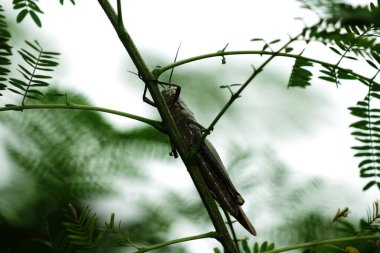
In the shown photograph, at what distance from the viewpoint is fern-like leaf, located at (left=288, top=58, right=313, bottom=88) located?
1.74m

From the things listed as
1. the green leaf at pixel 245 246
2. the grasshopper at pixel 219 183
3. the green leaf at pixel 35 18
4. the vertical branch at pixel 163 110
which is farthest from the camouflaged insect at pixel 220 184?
the green leaf at pixel 35 18

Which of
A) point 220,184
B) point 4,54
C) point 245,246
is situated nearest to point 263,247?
point 245,246

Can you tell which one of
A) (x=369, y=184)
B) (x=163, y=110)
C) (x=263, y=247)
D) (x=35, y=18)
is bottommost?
(x=263, y=247)

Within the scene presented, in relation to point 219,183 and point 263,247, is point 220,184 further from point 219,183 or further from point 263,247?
point 263,247

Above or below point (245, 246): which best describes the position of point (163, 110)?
above

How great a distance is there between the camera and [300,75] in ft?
5.79

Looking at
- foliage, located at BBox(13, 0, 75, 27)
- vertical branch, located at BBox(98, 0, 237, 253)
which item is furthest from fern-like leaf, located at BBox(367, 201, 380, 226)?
foliage, located at BBox(13, 0, 75, 27)

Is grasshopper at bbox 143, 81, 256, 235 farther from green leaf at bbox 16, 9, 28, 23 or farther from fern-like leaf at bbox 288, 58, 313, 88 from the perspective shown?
green leaf at bbox 16, 9, 28, 23

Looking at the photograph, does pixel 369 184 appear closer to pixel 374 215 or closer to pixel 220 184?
pixel 374 215

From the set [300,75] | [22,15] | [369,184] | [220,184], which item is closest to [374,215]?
[369,184]

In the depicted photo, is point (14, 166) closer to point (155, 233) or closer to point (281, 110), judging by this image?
point (155, 233)

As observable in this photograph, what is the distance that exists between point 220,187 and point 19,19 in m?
0.85

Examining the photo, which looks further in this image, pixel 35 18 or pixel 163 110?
pixel 35 18

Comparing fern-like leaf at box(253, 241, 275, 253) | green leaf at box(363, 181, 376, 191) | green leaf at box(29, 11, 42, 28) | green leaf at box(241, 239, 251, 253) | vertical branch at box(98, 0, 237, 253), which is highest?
green leaf at box(29, 11, 42, 28)
